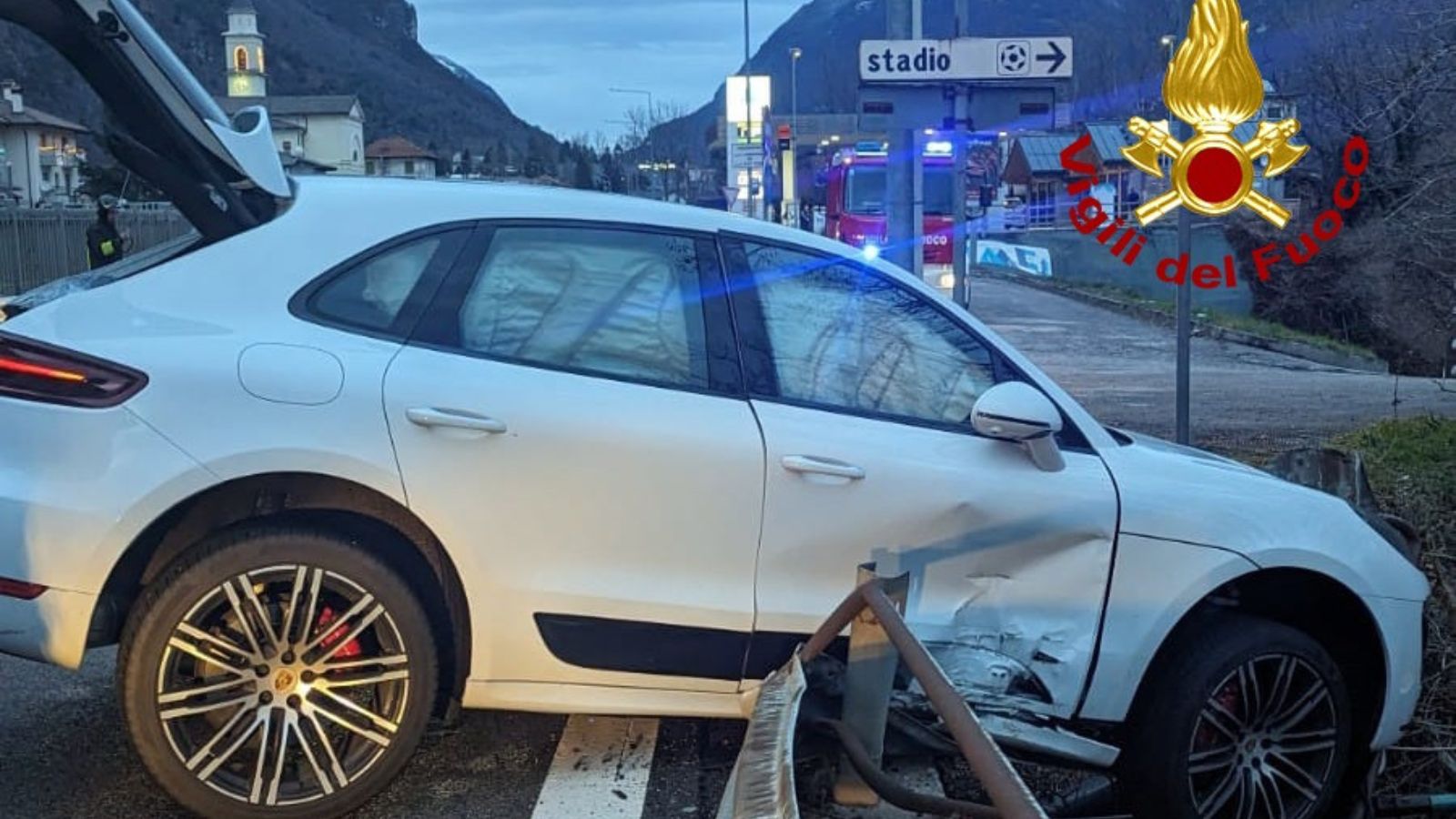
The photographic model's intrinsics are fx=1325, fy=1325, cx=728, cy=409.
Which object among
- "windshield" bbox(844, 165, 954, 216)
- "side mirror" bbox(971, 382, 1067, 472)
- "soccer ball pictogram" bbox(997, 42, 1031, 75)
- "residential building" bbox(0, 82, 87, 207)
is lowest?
"side mirror" bbox(971, 382, 1067, 472)

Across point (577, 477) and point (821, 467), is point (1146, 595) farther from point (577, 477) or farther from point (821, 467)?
point (577, 477)

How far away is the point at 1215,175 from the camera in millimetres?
8039

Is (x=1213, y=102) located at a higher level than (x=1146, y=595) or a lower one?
higher

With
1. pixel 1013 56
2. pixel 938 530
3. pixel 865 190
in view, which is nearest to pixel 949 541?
pixel 938 530

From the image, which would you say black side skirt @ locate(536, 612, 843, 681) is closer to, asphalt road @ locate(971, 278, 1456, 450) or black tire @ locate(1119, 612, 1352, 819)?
black tire @ locate(1119, 612, 1352, 819)

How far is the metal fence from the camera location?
2811cm

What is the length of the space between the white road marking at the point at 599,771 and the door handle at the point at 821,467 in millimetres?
1124

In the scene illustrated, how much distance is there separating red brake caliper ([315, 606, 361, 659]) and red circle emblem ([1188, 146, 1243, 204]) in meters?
5.87

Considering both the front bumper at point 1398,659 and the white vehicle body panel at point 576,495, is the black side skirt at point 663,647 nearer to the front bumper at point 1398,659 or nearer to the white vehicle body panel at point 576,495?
the white vehicle body panel at point 576,495

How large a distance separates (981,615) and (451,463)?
1.58m

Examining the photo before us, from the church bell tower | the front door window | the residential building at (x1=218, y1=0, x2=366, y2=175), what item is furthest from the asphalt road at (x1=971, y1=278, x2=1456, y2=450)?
the church bell tower

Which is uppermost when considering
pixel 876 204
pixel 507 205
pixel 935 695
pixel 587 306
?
pixel 876 204

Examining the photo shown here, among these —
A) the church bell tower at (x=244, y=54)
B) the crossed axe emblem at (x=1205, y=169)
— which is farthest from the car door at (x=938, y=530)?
the church bell tower at (x=244, y=54)

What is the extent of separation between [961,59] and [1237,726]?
691cm
